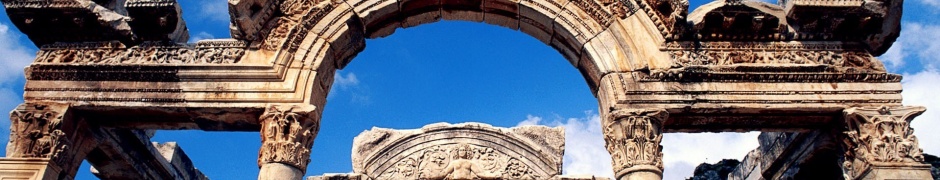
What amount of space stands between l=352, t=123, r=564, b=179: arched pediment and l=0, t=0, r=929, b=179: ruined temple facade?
7.73ft

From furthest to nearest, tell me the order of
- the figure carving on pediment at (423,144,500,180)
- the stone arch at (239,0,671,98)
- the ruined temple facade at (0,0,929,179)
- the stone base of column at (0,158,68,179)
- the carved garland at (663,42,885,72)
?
the figure carving on pediment at (423,144,500,180) → the stone arch at (239,0,671,98) → the carved garland at (663,42,885,72) → the ruined temple facade at (0,0,929,179) → the stone base of column at (0,158,68,179)

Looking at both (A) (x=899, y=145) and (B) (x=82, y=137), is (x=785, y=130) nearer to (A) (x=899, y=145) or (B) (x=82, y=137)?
(A) (x=899, y=145)

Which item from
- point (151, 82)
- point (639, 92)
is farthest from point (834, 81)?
point (151, 82)

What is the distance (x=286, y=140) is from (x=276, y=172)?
0.37 m

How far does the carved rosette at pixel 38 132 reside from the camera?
8.18 meters

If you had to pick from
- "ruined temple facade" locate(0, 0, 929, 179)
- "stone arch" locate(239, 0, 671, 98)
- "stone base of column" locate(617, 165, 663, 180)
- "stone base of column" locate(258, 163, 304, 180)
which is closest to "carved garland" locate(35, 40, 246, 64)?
"ruined temple facade" locate(0, 0, 929, 179)

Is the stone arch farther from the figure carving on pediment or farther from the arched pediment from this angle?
the figure carving on pediment

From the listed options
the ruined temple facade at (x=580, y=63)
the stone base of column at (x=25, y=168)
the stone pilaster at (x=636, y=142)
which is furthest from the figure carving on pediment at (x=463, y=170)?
the stone base of column at (x=25, y=168)

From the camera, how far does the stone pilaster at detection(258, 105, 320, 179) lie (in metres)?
7.88

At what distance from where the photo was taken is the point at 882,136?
799 cm

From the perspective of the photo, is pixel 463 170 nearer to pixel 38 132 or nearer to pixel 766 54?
pixel 766 54

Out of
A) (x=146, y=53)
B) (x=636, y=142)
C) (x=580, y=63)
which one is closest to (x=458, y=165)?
(x=580, y=63)

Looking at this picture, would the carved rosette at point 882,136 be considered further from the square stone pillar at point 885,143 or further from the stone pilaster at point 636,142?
the stone pilaster at point 636,142

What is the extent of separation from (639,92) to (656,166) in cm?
91
